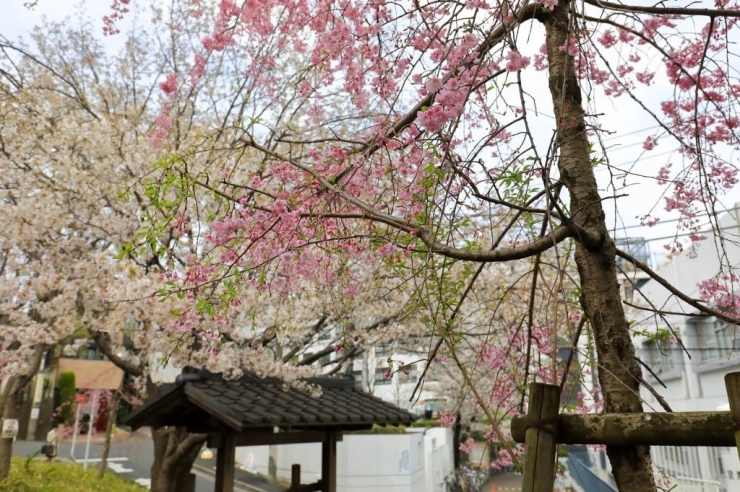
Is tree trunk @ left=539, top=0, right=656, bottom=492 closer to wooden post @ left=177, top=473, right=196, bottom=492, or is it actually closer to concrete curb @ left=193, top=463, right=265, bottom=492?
wooden post @ left=177, top=473, right=196, bottom=492

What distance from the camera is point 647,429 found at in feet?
4.79

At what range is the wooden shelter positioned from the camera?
13.9ft

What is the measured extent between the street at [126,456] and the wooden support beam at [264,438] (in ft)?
27.2

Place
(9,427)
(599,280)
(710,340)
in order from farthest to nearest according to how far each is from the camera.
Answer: (710,340)
(9,427)
(599,280)

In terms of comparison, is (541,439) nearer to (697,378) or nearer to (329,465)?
(329,465)

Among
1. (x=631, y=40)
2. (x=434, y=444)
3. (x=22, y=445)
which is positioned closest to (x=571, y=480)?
(x=434, y=444)

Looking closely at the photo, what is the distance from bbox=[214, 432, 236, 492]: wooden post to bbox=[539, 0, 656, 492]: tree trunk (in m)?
3.52

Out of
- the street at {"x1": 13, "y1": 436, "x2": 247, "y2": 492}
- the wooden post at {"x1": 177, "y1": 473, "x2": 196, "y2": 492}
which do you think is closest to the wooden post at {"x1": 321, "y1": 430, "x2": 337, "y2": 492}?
the wooden post at {"x1": 177, "y1": 473, "x2": 196, "y2": 492}

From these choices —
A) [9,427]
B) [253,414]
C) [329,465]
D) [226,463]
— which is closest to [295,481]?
[329,465]

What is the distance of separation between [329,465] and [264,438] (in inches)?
40.1

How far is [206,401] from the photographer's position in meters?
4.15

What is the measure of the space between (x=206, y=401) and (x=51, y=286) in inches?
145

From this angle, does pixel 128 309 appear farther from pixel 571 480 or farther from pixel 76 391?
pixel 76 391

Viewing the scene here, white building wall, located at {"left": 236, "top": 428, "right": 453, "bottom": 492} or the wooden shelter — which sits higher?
the wooden shelter
